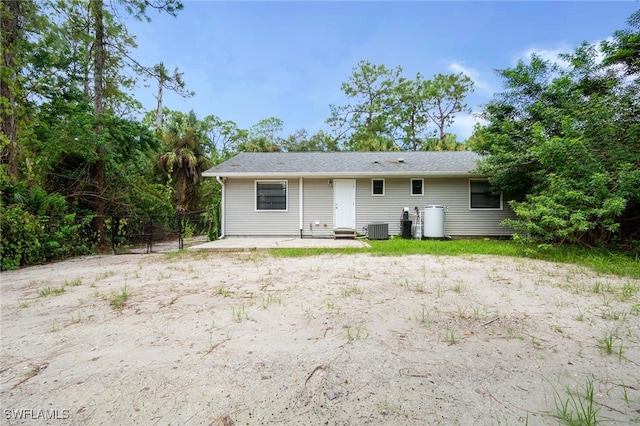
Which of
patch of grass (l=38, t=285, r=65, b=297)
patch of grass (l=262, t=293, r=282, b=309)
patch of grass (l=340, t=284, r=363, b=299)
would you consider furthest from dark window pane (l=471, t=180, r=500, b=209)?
patch of grass (l=38, t=285, r=65, b=297)

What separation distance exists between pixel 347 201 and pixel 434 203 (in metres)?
3.31

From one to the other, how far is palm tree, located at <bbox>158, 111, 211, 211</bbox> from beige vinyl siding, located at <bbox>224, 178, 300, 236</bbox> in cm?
387

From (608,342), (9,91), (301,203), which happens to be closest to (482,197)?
(301,203)

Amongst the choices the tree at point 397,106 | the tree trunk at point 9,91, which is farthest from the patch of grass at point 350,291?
the tree at point 397,106

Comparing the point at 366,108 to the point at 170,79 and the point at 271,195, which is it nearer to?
the point at 271,195

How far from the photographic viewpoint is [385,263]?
5.70 metres

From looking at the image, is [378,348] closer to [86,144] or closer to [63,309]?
[63,309]

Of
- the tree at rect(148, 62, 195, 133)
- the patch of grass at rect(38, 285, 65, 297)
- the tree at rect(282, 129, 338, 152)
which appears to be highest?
the tree at rect(282, 129, 338, 152)

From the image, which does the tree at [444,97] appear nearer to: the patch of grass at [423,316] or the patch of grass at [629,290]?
the patch of grass at [629,290]

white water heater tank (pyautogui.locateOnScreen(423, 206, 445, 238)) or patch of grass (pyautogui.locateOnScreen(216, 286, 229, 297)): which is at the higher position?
white water heater tank (pyautogui.locateOnScreen(423, 206, 445, 238))

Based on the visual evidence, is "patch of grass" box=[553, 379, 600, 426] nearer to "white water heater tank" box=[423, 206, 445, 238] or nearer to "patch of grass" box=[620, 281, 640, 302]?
"patch of grass" box=[620, 281, 640, 302]

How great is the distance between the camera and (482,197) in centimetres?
1038

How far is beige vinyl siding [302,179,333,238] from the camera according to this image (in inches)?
414

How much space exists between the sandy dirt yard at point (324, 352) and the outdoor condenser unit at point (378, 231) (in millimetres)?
5576
